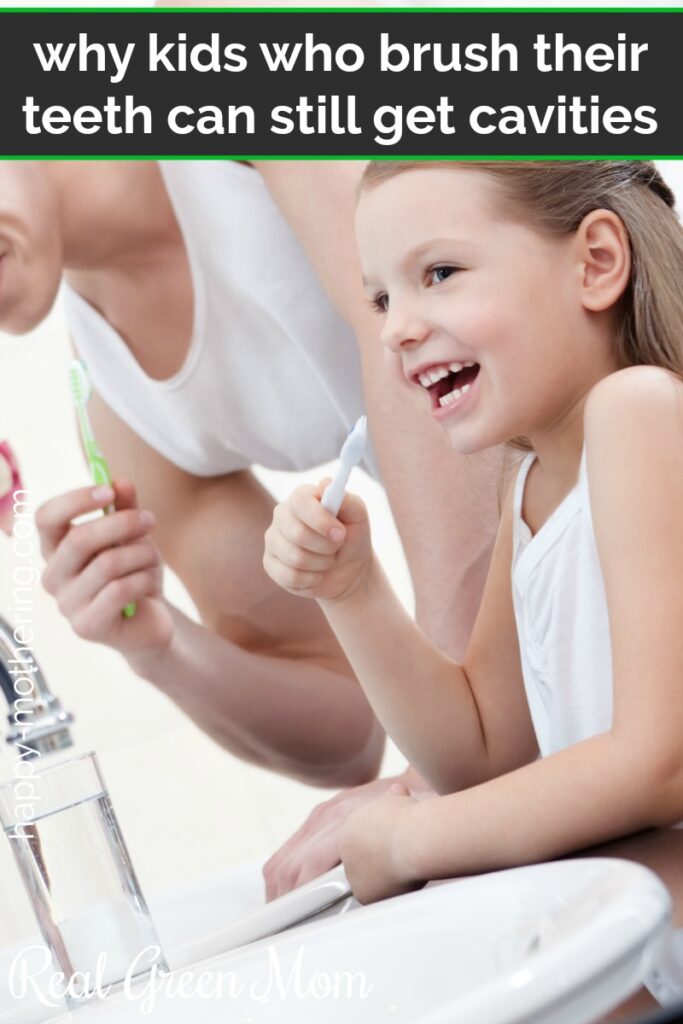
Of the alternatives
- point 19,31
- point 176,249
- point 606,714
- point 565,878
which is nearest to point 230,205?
point 176,249

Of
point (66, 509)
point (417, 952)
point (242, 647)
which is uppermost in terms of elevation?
point (66, 509)

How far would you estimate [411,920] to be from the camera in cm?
44

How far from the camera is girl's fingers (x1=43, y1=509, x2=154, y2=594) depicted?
652 millimetres

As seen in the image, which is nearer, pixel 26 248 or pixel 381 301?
pixel 381 301

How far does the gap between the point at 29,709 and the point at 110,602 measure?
0.57 feet

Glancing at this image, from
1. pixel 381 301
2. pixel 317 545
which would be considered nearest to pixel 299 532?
pixel 317 545

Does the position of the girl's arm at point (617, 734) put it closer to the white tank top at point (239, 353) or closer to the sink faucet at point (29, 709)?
the sink faucet at point (29, 709)

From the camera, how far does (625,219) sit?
0.56 meters

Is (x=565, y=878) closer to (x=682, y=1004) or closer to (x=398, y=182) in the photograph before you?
(x=682, y=1004)

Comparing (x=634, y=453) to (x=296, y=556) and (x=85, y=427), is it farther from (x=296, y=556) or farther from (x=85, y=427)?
(x=85, y=427)

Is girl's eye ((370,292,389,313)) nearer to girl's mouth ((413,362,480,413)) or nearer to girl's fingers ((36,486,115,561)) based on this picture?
girl's mouth ((413,362,480,413))

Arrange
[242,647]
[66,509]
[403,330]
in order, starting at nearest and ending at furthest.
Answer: [403,330] → [66,509] → [242,647]

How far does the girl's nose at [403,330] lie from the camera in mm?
540

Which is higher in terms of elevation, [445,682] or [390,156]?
[390,156]
